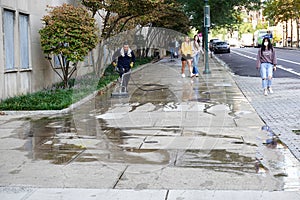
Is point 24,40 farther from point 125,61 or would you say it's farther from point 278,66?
point 278,66

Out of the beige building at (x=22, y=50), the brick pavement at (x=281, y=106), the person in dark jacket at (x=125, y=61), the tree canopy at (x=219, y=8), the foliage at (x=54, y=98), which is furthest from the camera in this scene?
the tree canopy at (x=219, y=8)

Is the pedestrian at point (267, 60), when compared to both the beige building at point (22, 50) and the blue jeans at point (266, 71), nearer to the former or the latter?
the blue jeans at point (266, 71)

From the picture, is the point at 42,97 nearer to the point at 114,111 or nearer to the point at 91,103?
the point at 91,103

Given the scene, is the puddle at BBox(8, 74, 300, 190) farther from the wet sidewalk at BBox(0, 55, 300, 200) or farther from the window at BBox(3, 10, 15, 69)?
the window at BBox(3, 10, 15, 69)

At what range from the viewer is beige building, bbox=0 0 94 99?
14793mm

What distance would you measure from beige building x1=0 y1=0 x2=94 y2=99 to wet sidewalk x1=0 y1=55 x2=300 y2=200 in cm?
281

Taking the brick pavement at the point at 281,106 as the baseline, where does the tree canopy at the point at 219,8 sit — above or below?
above

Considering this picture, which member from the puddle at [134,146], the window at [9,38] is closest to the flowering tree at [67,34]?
the window at [9,38]

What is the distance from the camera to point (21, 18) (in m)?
16.6

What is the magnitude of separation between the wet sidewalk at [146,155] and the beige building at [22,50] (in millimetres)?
2812

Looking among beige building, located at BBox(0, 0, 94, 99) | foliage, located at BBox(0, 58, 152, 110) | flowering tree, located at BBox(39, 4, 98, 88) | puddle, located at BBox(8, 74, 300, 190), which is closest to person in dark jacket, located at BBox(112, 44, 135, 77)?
flowering tree, located at BBox(39, 4, 98, 88)

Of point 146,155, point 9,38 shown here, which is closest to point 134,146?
point 146,155

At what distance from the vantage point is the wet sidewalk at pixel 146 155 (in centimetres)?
621

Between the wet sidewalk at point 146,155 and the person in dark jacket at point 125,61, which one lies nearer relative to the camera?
the wet sidewalk at point 146,155
